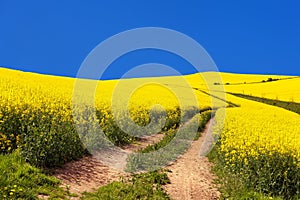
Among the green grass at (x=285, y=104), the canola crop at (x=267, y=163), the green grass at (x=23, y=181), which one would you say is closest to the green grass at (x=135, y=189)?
the green grass at (x=23, y=181)

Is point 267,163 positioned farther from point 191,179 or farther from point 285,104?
point 285,104

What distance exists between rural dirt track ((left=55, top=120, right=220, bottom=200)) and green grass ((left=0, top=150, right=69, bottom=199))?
0.56 meters

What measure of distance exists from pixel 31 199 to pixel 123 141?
27.2 feet

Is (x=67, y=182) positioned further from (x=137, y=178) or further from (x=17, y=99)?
(x=17, y=99)

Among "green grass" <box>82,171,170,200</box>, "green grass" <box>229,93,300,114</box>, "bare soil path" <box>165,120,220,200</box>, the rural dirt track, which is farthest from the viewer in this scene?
"green grass" <box>229,93,300,114</box>

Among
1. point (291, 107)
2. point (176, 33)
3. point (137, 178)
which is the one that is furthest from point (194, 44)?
point (291, 107)

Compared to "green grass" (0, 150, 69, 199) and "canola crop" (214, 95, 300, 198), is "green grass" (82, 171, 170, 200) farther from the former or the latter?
"canola crop" (214, 95, 300, 198)

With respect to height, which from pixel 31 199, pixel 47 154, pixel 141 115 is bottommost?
pixel 31 199

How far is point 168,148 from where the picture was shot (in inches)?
623

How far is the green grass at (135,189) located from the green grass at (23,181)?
0.77 m

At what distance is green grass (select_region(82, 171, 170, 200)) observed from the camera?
9383 mm

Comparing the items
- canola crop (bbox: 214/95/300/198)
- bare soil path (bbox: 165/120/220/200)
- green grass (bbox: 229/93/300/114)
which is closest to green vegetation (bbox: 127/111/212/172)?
bare soil path (bbox: 165/120/220/200)

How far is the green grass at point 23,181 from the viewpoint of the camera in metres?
8.08

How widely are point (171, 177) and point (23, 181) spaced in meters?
4.56
